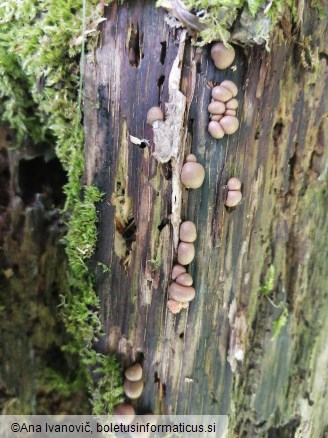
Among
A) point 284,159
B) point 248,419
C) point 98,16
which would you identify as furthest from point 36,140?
point 248,419

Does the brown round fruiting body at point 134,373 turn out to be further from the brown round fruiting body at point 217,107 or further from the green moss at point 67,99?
the brown round fruiting body at point 217,107

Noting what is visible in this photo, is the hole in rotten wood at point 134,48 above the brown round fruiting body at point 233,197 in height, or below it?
above

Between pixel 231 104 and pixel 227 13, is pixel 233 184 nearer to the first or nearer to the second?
pixel 231 104

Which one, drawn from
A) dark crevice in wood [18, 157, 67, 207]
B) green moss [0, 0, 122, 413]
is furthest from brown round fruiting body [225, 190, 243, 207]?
dark crevice in wood [18, 157, 67, 207]

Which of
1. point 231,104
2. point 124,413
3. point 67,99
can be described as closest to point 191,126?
point 231,104

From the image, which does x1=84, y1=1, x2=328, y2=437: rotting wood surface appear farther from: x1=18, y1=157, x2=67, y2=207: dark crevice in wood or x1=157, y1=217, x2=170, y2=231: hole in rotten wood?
x1=18, y1=157, x2=67, y2=207: dark crevice in wood

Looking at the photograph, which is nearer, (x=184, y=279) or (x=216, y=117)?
(x=216, y=117)

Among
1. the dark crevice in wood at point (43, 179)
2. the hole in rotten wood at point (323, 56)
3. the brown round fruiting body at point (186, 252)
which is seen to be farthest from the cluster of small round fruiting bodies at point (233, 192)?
the dark crevice in wood at point (43, 179)
